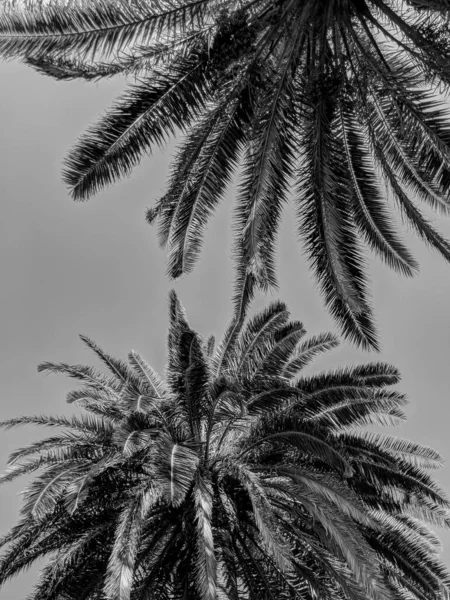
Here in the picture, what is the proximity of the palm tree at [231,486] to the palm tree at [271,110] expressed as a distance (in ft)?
7.59

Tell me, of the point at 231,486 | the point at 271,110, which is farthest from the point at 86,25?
A: the point at 231,486

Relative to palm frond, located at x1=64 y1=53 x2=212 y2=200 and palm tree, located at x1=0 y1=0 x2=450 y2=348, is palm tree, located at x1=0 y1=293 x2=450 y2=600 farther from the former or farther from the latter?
palm frond, located at x1=64 y1=53 x2=212 y2=200

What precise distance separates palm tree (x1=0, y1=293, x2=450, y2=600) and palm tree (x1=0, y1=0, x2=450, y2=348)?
91.1 inches

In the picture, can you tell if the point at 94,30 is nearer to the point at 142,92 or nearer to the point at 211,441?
the point at 142,92

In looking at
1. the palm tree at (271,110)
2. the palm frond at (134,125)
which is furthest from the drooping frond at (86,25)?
the palm frond at (134,125)

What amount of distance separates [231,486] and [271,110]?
6.46m

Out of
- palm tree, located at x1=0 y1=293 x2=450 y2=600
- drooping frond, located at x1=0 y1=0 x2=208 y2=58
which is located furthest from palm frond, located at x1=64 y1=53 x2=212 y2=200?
palm tree, located at x1=0 y1=293 x2=450 y2=600

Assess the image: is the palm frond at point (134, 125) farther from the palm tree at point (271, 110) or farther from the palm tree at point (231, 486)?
the palm tree at point (231, 486)

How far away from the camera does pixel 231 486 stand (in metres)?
10.6

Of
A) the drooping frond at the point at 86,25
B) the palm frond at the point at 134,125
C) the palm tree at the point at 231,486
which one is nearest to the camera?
the drooping frond at the point at 86,25

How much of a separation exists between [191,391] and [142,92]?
5048mm

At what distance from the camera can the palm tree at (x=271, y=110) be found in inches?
270

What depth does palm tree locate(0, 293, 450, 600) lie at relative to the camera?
9094 millimetres

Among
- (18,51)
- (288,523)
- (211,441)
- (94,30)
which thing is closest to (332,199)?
(94,30)
